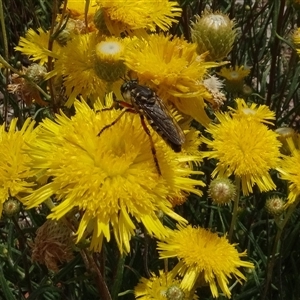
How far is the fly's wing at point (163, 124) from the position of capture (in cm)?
154

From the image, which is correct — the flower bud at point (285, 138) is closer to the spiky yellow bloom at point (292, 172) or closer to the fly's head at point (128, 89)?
the spiky yellow bloom at point (292, 172)

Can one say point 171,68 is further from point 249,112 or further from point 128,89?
point 249,112

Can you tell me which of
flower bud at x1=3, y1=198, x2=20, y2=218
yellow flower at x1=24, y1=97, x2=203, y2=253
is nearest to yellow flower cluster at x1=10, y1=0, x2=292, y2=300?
yellow flower at x1=24, y1=97, x2=203, y2=253

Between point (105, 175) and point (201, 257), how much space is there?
1.89 ft

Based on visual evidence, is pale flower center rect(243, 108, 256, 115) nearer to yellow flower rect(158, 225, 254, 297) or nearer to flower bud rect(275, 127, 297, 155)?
flower bud rect(275, 127, 297, 155)

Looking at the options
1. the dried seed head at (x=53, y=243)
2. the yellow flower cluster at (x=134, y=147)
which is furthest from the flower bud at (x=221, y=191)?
the dried seed head at (x=53, y=243)

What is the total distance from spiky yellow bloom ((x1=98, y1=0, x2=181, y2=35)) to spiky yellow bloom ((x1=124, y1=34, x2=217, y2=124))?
107 millimetres

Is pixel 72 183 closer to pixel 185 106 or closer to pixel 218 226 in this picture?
pixel 185 106

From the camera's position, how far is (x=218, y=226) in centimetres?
270

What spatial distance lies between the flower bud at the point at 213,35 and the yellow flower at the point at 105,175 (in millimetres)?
507

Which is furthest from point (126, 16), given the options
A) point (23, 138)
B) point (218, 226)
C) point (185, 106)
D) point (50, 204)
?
point (218, 226)

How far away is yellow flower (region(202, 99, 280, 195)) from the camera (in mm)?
1927

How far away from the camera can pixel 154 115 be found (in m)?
1.55

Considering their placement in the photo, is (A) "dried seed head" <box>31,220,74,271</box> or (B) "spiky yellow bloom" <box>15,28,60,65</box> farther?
(B) "spiky yellow bloom" <box>15,28,60,65</box>
